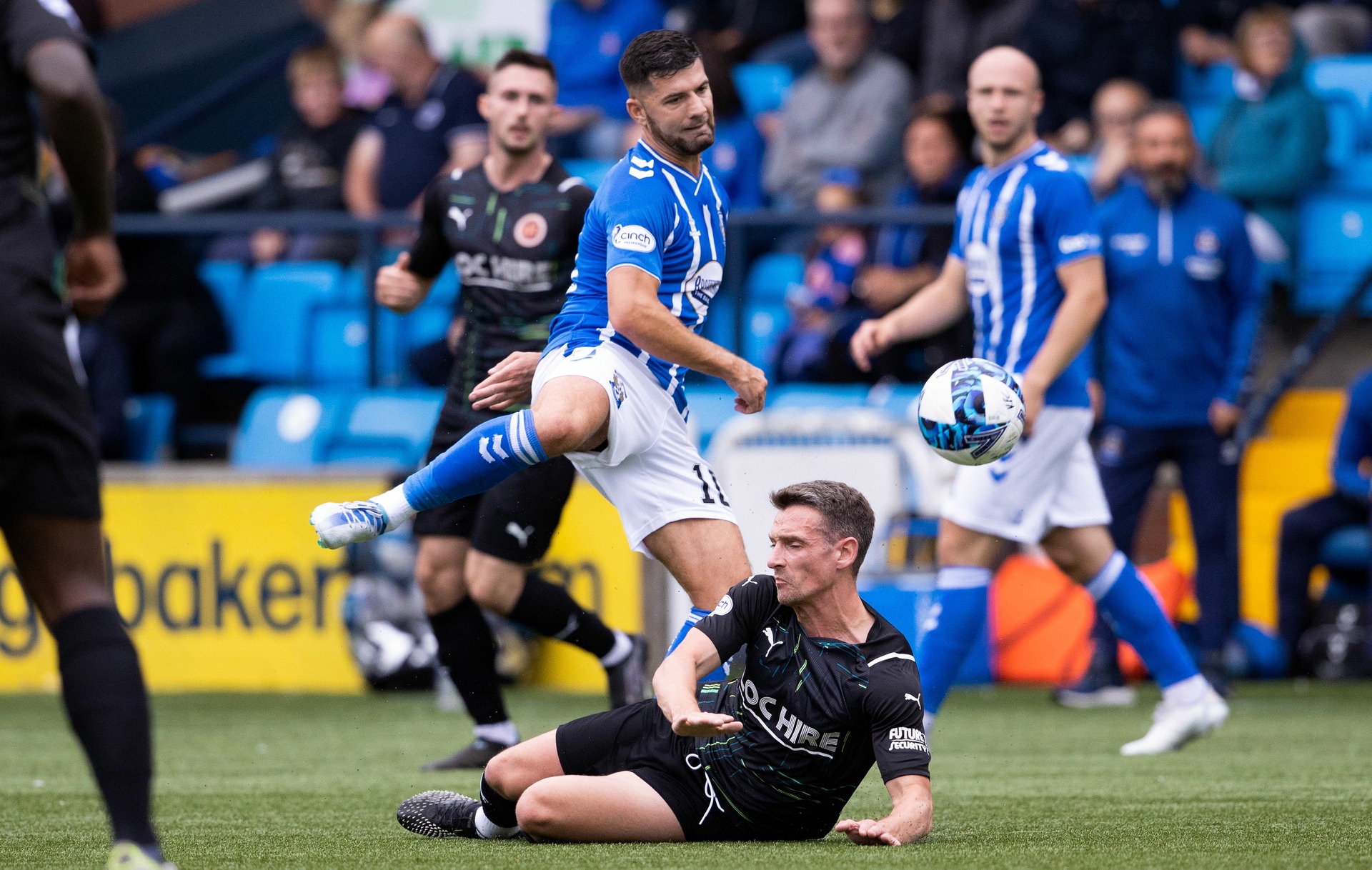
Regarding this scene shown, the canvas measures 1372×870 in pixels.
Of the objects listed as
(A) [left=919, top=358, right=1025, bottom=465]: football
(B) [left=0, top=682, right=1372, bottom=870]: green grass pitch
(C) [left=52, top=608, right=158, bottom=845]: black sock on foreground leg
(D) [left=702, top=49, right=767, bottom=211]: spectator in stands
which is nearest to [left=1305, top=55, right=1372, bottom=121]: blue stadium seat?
(D) [left=702, top=49, right=767, bottom=211]: spectator in stands

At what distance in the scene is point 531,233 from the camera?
6938mm

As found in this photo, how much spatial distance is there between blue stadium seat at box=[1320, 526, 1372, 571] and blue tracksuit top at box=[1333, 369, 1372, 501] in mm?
252

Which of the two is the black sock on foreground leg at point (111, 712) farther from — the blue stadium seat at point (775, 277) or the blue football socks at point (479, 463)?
the blue stadium seat at point (775, 277)

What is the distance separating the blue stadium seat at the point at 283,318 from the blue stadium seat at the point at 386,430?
3.13 ft

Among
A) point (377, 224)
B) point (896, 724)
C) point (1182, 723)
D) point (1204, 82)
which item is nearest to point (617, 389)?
point (896, 724)

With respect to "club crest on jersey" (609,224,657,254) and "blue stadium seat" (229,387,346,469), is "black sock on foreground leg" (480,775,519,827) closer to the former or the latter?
"club crest on jersey" (609,224,657,254)

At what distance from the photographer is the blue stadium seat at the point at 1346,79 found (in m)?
11.8

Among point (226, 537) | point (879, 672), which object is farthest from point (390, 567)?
point (879, 672)

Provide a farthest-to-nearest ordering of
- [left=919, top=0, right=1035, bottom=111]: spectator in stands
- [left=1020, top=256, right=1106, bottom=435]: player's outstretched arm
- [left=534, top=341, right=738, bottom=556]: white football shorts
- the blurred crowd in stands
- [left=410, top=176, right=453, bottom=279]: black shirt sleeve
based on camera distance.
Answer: [left=919, top=0, right=1035, bottom=111]: spectator in stands → the blurred crowd in stands → [left=410, top=176, right=453, bottom=279]: black shirt sleeve → [left=1020, top=256, right=1106, bottom=435]: player's outstretched arm → [left=534, top=341, right=738, bottom=556]: white football shorts

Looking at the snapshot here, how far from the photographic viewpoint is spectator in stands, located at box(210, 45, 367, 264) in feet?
42.8

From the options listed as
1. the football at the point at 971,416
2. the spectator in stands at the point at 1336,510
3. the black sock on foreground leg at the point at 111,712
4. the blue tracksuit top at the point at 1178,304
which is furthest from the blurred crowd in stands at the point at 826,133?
the black sock on foreground leg at the point at 111,712

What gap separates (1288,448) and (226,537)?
6.00m

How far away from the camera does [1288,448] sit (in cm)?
1118

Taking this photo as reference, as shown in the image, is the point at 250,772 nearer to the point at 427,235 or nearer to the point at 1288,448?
the point at 427,235
